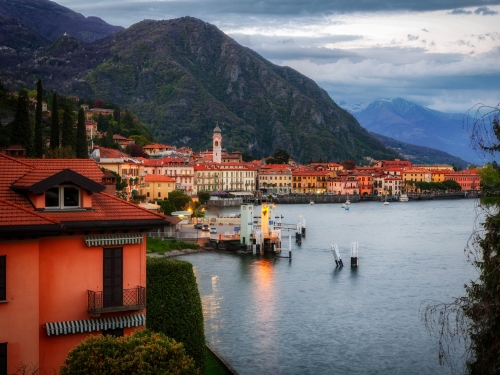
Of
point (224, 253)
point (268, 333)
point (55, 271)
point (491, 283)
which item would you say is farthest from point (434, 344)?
point (224, 253)

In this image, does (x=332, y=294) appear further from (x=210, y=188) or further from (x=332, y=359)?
(x=210, y=188)

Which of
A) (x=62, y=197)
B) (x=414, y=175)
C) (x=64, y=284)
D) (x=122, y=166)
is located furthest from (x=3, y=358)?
(x=414, y=175)

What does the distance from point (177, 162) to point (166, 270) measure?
11742 centimetres

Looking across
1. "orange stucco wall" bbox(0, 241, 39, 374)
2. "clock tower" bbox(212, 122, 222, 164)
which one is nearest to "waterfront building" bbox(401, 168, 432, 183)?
"clock tower" bbox(212, 122, 222, 164)

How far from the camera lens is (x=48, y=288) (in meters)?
12.9

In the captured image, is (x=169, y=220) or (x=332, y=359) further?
(x=332, y=359)

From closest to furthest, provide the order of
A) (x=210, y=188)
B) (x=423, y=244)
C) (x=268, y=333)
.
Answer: (x=268, y=333), (x=423, y=244), (x=210, y=188)

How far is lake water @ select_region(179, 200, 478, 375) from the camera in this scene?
2656cm

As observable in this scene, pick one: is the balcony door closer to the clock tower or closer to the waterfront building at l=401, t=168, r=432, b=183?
the clock tower

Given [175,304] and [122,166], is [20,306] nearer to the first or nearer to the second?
[175,304]

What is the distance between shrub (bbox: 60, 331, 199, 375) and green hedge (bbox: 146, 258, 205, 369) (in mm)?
4413

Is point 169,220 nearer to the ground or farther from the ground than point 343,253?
farther from the ground

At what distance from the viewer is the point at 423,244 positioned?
6906 centimetres

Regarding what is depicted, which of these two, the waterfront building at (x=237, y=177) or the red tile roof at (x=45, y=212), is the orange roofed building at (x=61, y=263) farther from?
the waterfront building at (x=237, y=177)
